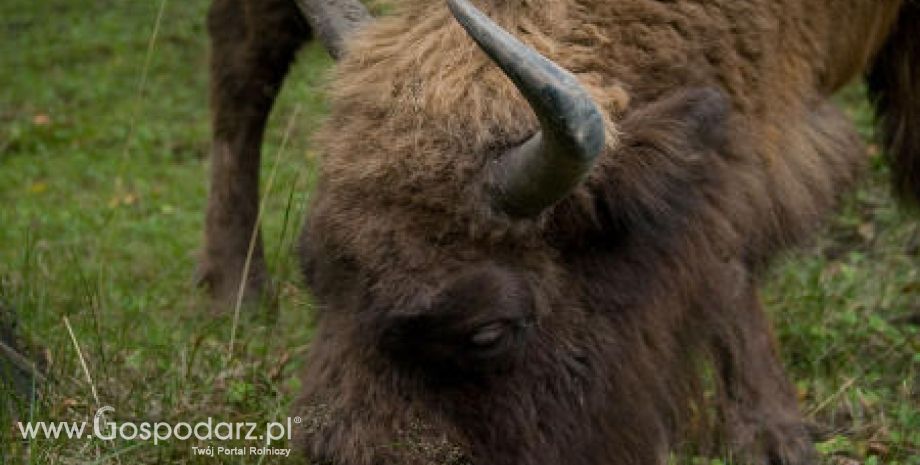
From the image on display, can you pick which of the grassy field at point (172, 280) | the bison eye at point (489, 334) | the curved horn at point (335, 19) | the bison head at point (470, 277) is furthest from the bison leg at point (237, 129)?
the bison eye at point (489, 334)

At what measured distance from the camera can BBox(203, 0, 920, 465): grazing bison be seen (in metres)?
3.53

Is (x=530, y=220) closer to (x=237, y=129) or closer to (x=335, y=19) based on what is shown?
(x=335, y=19)

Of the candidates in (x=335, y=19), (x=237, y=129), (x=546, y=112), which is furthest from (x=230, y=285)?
(x=546, y=112)

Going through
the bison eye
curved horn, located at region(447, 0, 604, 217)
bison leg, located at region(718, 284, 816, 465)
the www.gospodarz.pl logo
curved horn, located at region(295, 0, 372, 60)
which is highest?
curved horn, located at region(447, 0, 604, 217)

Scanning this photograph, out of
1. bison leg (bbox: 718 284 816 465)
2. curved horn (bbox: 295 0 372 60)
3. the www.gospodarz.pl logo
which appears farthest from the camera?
bison leg (bbox: 718 284 816 465)

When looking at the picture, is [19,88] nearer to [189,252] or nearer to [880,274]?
[189,252]

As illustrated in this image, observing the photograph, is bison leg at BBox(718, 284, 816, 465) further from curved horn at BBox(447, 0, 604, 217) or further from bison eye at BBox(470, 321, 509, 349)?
curved horn at BBox(447, 0, 604, 217)

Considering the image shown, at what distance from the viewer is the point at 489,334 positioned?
3523mm

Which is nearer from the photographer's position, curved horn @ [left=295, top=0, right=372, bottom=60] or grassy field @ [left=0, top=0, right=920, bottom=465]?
curved horn @ [left=295, top=0, right=372, bottom=60]

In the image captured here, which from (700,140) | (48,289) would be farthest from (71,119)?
(700,140)

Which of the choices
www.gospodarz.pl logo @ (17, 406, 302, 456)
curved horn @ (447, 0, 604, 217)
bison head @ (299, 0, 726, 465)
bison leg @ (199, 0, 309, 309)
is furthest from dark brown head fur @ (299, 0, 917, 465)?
bison leg @ (199, 0, 309, 309)

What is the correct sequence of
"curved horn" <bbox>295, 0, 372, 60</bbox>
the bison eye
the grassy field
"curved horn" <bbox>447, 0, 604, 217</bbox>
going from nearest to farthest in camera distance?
"curved horn" <bbox>447, 0, 604, 217</bbox>
the bison eye
"curved horn" <bbox>295, 0, 372, 60</bbox>
the grassy field

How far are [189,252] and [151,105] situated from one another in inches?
140

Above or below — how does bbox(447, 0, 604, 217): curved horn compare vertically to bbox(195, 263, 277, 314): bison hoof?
above
